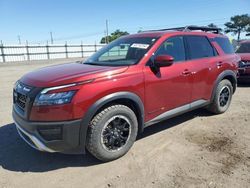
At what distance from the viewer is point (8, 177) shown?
351 cm

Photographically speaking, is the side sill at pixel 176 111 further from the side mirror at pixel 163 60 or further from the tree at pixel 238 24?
the tree at pixel 238 24

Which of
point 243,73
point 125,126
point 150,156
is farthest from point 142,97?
point 243,73

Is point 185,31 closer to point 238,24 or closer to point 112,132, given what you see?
point 112,132

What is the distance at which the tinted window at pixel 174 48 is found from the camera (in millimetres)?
4527

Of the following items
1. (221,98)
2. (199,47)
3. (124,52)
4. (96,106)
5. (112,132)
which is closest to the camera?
(96,106)

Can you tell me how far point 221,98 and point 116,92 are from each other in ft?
10.6

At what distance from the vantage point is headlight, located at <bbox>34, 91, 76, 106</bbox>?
336cm

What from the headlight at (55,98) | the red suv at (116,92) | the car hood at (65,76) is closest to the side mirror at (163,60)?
the red suv at (116,92)

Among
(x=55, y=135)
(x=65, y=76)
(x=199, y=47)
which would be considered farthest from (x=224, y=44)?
(x=55, y=135)

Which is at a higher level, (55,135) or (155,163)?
(55,135)

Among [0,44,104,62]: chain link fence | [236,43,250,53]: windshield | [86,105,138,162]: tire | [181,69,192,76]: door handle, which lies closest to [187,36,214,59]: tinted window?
[181,69,192,76]: door handle

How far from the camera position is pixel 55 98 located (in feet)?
11.0

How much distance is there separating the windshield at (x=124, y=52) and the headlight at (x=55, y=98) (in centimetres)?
114

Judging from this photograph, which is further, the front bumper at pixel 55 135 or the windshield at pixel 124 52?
the windshield at pixel 124 52
